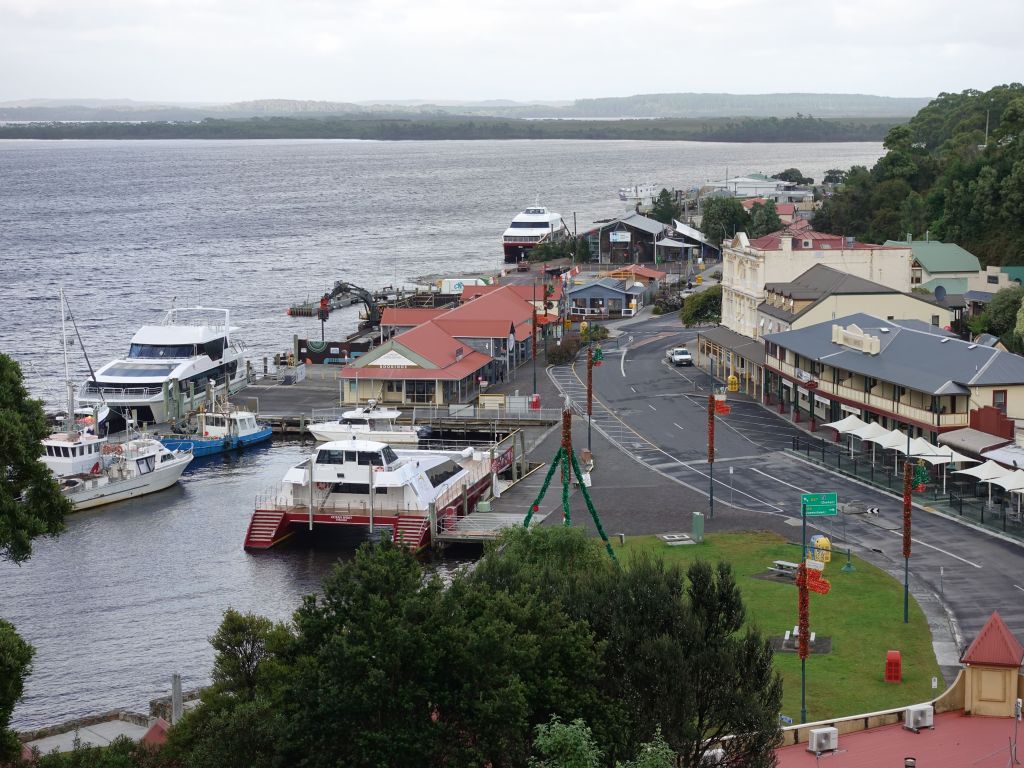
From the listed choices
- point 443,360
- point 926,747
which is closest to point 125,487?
point 443,360

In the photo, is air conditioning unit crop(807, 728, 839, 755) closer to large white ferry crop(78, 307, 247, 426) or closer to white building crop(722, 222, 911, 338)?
large white ferry crop(78, 307, 247, 426)

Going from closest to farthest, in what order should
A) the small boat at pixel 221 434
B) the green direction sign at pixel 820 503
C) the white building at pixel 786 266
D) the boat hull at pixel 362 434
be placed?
the green direction sign at pixel 820 503, the boat hull at pixel 362 434, the small boat at pixel 221 434, the white building at pixel 786 266

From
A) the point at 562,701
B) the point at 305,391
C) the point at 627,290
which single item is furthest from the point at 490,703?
the point at 627,290

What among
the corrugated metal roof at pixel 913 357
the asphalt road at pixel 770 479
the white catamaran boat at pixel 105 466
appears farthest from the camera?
the white catamaran boat at pixel 105 466

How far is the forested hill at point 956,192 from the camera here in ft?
411

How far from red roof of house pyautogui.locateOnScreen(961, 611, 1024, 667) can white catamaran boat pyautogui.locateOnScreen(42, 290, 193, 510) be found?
46426 mm

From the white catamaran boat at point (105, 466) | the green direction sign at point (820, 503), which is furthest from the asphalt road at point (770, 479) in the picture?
the white catamaran boat at point (105, 466)

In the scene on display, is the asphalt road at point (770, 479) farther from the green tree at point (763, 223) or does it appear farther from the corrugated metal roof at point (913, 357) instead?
the green tree at point (763, 223)

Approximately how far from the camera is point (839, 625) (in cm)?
4697

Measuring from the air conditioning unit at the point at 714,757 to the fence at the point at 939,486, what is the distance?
27.2 m

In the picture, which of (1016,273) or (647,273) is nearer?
(1016,273)

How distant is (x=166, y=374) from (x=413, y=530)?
31856 mm

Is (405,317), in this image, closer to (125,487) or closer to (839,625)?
(125,487)

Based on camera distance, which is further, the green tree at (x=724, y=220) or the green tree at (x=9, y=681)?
the green tree at (x=724, y=220)
